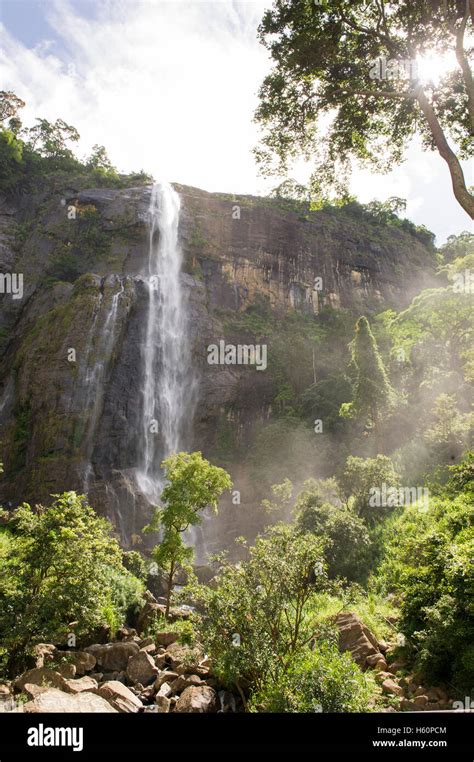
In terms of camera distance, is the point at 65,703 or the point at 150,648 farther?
the point at 150,648

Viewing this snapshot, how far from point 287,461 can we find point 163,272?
64.7 feet

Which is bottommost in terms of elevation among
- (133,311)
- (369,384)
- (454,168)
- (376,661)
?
(376,661)

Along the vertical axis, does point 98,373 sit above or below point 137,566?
above

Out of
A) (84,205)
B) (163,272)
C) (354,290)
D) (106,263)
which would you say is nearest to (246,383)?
(163,272)

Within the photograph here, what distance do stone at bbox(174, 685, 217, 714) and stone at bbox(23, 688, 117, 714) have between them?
1.11 metres

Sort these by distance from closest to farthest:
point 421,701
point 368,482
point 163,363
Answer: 1. point 421,701
2. point 368,482
3. point 163,363

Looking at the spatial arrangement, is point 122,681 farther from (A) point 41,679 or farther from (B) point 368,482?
(B) point 368,482

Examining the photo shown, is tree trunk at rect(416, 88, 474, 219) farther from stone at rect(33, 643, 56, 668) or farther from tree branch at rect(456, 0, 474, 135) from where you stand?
stone at rect(33, 643, 56, 668)

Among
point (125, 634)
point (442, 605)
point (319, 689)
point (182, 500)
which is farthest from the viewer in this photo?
point (182, 500)

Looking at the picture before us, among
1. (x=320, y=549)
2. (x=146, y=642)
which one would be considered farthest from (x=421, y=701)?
(x=146, y=642)

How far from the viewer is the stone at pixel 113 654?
10125mm

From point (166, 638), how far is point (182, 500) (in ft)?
12.8

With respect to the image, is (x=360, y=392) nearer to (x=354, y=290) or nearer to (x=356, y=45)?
(x=356, y=45)

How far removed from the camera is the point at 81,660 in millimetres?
9984
